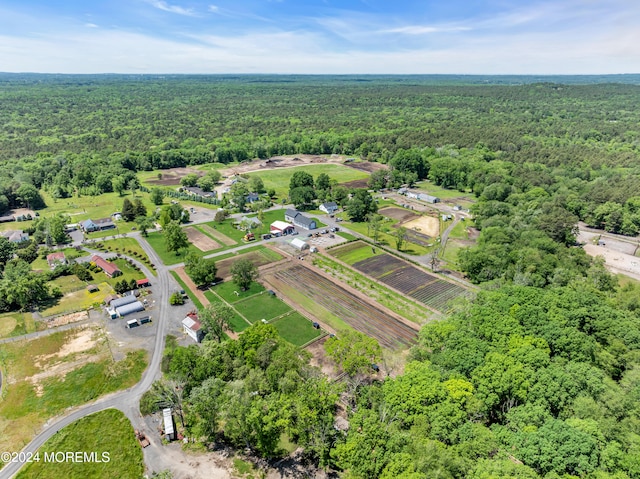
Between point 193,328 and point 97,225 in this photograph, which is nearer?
point 193,328

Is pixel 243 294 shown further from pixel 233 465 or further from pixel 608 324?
pixel 608 324

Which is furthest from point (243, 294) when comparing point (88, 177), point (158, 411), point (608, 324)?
point (88, 177)

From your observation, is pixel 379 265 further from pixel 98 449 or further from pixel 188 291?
pixel 98 449

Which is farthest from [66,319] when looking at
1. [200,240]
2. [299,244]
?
[299,244]

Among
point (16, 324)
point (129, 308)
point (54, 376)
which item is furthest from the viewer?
point (129, 308)

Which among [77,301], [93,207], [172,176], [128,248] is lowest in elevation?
[77,301]

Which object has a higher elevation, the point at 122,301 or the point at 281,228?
the point at 281,228

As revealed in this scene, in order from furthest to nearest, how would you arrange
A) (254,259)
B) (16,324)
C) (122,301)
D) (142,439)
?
(254,259)
(122,301)
(16,324)
(142,439)
